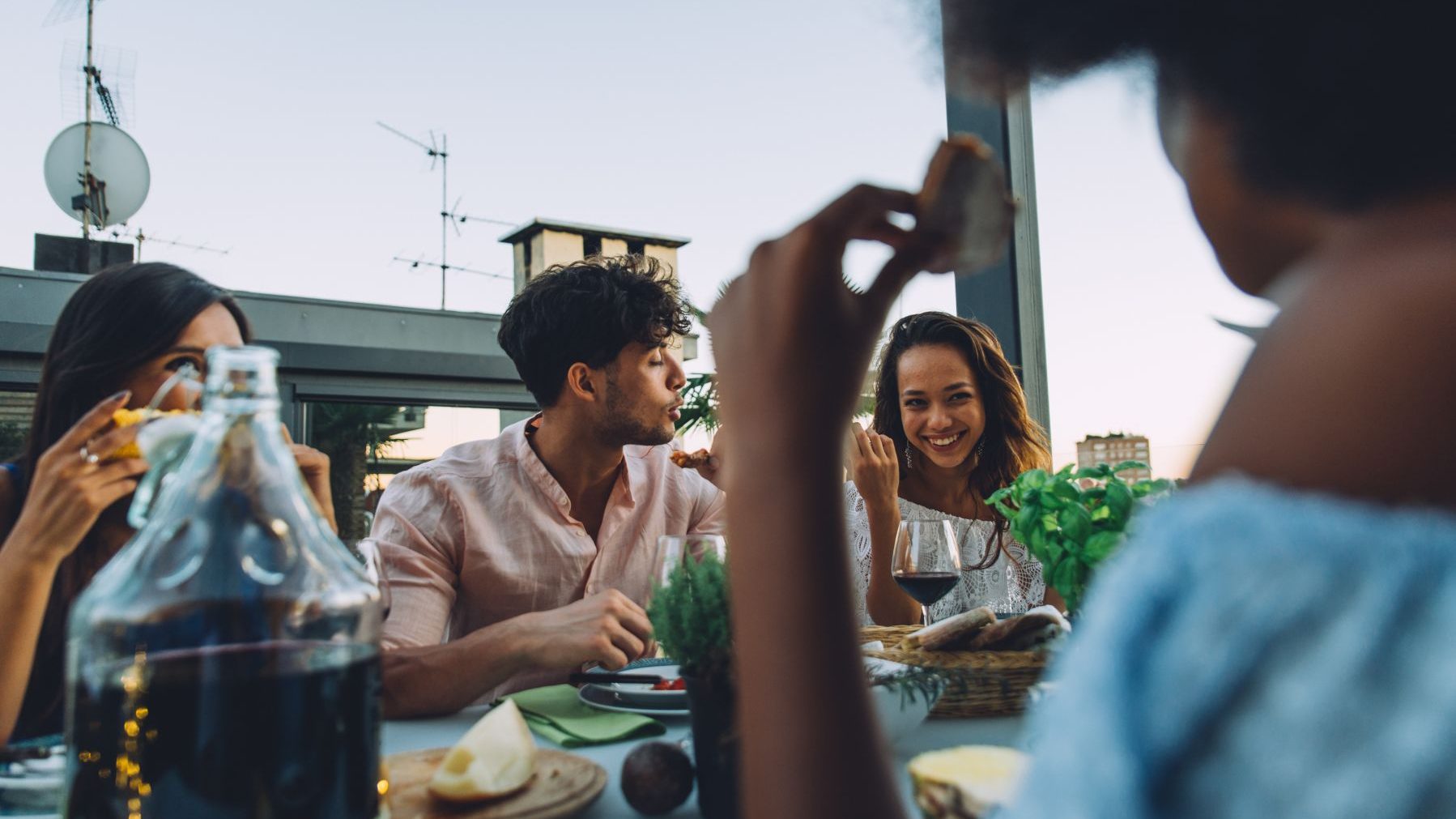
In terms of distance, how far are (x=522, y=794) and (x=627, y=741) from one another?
324 millimetres

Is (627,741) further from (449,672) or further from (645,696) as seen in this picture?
(449,672)

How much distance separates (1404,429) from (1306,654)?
0.10 metres

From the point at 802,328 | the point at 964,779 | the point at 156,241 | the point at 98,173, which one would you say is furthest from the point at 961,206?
the point at 156,241

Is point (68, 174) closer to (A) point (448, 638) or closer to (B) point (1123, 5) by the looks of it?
(A) point (448, 638)

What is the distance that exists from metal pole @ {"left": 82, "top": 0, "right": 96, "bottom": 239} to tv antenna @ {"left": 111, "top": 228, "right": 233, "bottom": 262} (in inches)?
8.1

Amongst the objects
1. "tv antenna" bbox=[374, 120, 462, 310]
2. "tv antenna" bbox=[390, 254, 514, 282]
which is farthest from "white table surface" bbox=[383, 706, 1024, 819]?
→ "tv antenna" bbox=[390, 254, 514, 282]

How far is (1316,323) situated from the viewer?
37 cm

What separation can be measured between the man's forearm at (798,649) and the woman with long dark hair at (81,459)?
2.92 feet

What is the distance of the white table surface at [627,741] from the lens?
0.96 m

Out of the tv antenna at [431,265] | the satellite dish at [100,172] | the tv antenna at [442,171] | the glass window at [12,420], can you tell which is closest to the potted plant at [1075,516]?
the glass window at [12,420]

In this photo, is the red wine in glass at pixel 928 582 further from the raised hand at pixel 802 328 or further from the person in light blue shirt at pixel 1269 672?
the person in light blue shirt at pixel 1269 672

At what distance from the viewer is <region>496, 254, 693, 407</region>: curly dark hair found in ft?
8.94

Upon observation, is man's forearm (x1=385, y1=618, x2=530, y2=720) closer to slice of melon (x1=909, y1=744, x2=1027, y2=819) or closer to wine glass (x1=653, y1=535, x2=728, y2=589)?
wine glass (x1=653, y1=535, x2=728, y2=589)

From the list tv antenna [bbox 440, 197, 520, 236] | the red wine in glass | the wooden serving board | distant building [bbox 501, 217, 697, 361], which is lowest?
the wooden serving board
